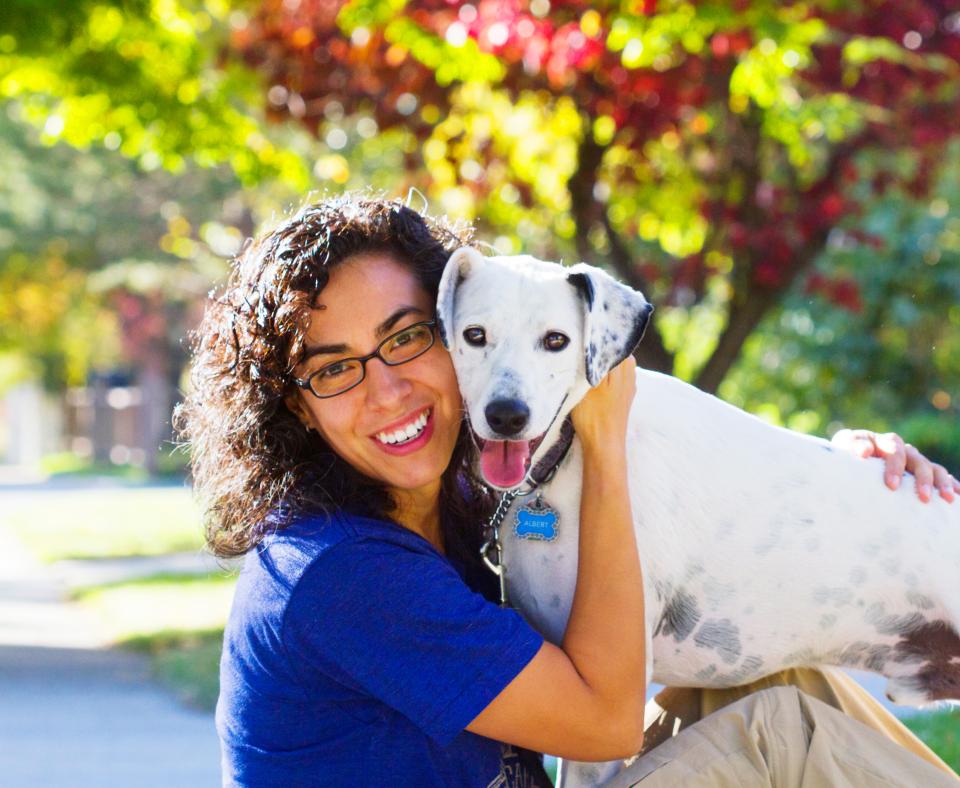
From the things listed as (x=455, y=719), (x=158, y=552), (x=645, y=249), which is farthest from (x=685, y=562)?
(x=158, y=552)

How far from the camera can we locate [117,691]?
6.80 meters

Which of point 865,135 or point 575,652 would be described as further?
point 865,135

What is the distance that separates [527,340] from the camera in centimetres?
262

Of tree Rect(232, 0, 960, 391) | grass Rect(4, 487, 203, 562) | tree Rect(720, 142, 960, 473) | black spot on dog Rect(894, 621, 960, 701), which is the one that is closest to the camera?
black spot on dog Rect(894, 621, 960, 701)

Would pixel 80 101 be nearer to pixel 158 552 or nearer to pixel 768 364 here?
pixel 158 552

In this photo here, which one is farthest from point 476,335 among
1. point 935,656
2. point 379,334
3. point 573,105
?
point 573,105

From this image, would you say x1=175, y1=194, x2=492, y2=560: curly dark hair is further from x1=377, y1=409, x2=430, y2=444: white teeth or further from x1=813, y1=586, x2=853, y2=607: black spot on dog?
x1=813, y1=586, x2=853, y2=607: black spot on dog

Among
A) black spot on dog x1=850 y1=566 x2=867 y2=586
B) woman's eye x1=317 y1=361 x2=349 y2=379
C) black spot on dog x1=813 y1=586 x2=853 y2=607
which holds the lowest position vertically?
black spot on dog x1=813 y1=586 x2=853 y2=607

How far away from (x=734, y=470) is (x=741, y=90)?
344cm

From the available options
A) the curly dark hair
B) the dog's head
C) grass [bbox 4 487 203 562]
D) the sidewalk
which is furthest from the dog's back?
grass [bbox 4 487 203 562]

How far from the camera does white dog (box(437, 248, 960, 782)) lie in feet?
8.63

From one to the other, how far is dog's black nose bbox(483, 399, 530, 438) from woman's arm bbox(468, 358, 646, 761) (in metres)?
0.17

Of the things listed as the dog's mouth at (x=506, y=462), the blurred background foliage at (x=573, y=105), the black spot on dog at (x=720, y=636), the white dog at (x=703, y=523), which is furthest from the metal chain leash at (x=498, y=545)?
the blurred background foliage at (x=573, y=105)

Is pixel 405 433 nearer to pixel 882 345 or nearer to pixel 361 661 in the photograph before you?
pixel 361 661
